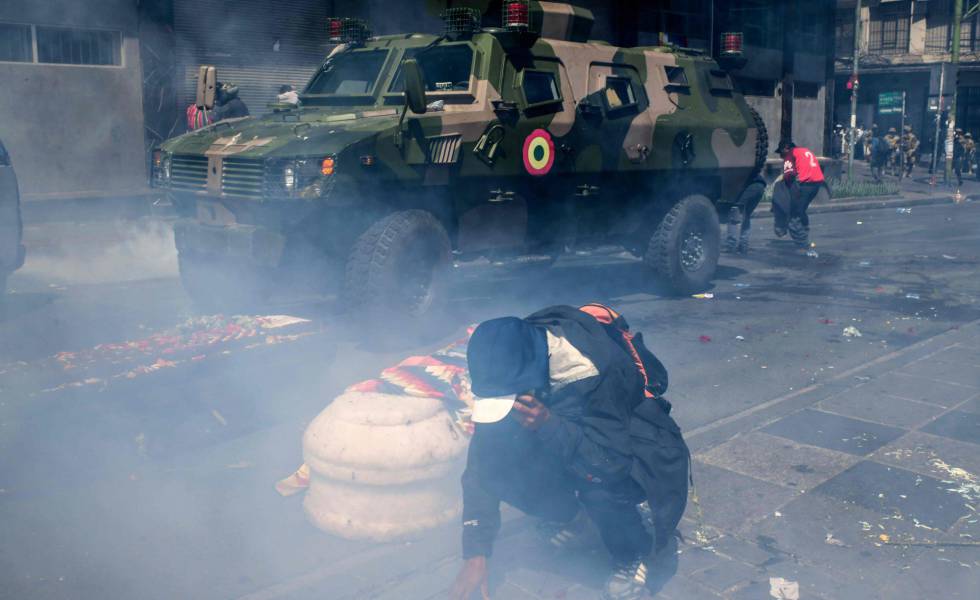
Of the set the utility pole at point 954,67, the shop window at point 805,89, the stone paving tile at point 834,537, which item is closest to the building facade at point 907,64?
the utility pole at point 954,67

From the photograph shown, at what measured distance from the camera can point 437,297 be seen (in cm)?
713

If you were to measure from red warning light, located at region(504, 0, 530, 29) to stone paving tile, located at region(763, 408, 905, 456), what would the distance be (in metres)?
3.85

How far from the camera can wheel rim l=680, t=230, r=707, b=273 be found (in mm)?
9438

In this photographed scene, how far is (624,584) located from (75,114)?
11597 millimetres

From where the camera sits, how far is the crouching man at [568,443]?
295 cm

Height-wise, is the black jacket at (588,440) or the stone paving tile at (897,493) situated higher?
the black jacket at (588,440)

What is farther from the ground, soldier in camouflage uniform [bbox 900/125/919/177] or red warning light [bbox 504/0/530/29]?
red warning light [bbox 504/0/530/29]

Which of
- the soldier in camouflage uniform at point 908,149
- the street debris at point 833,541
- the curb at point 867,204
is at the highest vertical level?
the soldier in camouflage uniform at point 908,149

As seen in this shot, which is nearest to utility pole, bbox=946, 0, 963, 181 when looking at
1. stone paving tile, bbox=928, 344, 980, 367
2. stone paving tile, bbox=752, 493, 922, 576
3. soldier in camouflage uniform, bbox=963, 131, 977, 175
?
soldier in camouflage uniform, bbox=963, 131, 977, 175

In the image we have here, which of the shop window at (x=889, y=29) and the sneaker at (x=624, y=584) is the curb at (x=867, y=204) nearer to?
A: the sneaker at (x=624, y=584)

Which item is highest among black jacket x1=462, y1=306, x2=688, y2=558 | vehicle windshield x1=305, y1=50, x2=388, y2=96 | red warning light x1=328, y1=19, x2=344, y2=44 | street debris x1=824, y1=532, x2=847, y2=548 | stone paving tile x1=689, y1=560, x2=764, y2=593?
red warning light x1=328, y1=19, x2=344, y2=44

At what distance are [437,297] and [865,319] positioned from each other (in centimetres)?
377

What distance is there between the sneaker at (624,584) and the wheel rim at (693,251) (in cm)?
636

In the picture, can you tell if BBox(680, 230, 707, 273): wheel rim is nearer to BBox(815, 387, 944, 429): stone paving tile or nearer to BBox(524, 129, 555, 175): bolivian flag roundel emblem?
BBox(524, 129, 555, 175): bolivian flag roundel emblem
